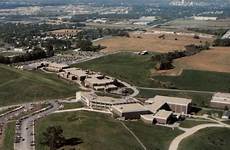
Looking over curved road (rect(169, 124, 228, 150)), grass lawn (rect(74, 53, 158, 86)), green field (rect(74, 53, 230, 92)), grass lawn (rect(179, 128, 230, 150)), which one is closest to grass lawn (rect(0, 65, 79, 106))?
grass lawn (rect(74, 53, 158, 86))

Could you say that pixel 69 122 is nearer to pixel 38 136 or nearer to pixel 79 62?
pixel 38 136

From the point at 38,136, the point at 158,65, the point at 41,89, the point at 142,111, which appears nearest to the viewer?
the point at 38,136

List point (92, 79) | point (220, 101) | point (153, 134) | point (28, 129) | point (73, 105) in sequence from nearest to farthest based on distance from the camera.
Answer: point (28, 129) < point (153, 134) < point (73, 105) < point (220, 101) < point (92, 79)

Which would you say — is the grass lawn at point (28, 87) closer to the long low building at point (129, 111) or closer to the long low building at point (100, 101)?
the long low building at point (100, 101)

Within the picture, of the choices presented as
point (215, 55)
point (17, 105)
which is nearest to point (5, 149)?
point (17, 105)

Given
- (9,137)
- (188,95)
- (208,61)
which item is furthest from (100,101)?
(208,61)

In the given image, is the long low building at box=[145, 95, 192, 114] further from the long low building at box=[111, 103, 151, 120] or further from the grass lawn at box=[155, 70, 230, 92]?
the grass lawn at box=[155, 70, 230, 92]

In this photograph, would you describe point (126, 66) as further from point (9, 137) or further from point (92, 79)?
point (9, 137)
